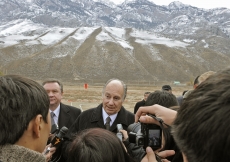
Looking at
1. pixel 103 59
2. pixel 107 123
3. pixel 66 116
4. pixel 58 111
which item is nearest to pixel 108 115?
pixel 107 123

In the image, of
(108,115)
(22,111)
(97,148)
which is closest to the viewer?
(22,111)

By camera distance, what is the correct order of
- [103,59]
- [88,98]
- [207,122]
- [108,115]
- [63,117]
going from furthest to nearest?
[103,59] < [88,98] < [63,117] < [108,115] < [207,122]

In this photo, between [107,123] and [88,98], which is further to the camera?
[88,98]

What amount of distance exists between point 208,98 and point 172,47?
422 feet

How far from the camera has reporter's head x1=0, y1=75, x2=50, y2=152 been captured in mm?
1793

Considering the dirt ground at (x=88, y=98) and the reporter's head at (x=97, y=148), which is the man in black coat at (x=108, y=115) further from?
the dirt ground at (x=88, y=98)

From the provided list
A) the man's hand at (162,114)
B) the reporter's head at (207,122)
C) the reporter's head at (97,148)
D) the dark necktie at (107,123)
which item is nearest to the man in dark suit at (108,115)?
the dark necktie at (107,123)

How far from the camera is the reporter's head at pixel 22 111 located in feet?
5.88

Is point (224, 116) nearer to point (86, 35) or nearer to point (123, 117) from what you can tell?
point (123, 117)

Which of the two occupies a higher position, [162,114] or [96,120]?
[162,114]

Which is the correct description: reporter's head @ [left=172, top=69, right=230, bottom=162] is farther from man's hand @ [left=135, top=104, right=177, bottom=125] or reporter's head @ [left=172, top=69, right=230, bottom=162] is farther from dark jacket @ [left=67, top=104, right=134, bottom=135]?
dark jacket @ [left=67, top=104, right=134, bottom=135]

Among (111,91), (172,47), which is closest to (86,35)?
(172,47)

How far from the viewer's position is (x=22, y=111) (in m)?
1.82

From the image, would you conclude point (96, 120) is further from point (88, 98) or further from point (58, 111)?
point (88, 98)
